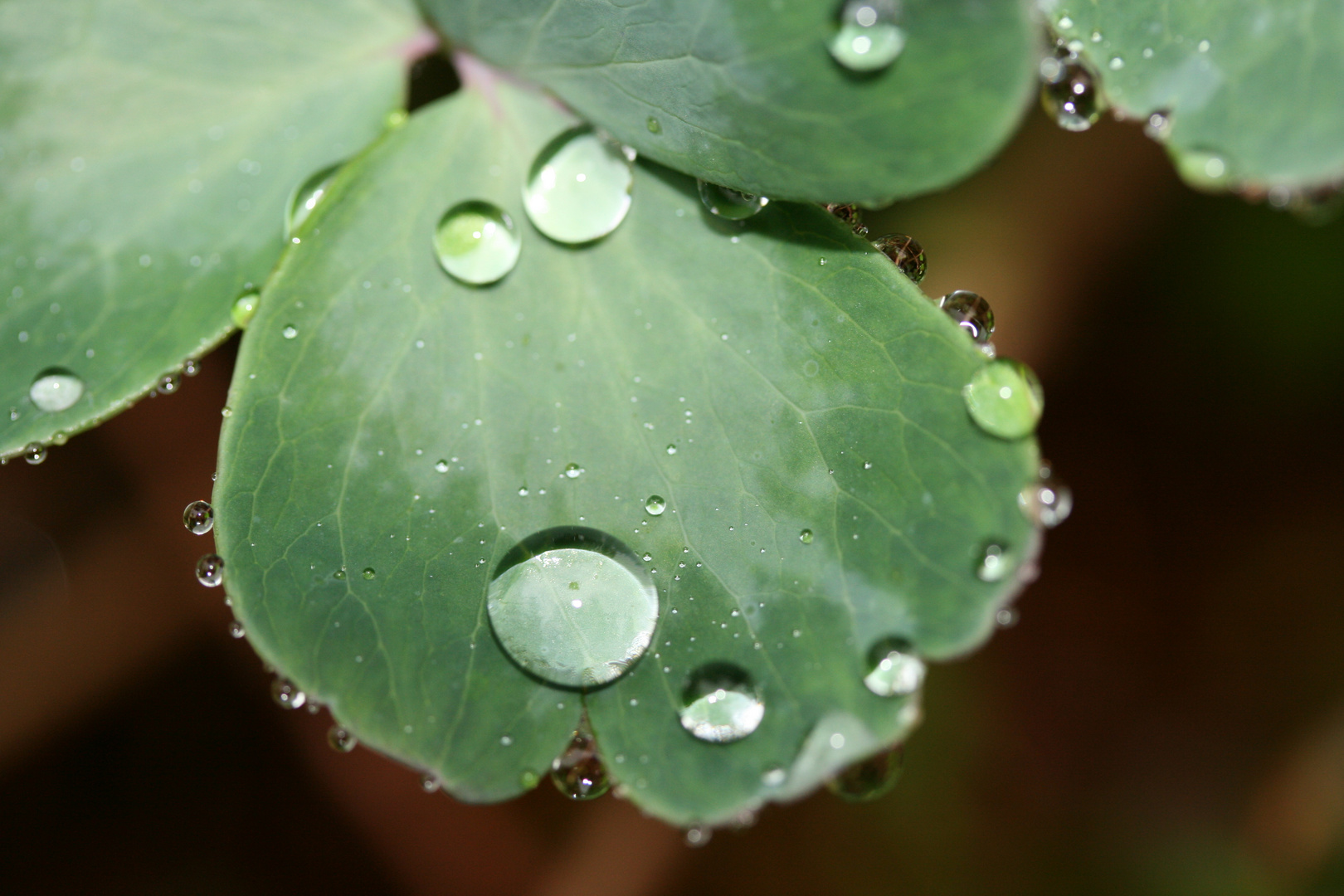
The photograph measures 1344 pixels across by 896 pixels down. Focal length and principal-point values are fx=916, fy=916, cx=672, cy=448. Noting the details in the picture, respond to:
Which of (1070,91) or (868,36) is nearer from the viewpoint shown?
(868,36)

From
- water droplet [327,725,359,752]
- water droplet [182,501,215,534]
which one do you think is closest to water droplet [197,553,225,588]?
water droplet [182,501,215,534]

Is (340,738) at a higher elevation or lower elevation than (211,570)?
→ lower

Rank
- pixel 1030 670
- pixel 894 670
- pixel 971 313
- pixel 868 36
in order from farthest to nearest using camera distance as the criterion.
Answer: pixel 1030 670 → pixel 971 313 → pixel 894 670 → pixel 868 36

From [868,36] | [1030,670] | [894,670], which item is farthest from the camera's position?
[1030,670]

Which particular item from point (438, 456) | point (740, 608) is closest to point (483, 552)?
point (438, 456)

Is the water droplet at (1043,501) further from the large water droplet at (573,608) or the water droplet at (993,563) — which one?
the large water droplet at (573,608)

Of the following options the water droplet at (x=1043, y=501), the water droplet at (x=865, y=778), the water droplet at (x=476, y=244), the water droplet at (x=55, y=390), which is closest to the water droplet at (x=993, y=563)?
the water droplet at (x=1043, y=501)

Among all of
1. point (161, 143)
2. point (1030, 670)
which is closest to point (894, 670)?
point (161, 143)

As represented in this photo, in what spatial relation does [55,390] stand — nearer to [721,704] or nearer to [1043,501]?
[721,704]
